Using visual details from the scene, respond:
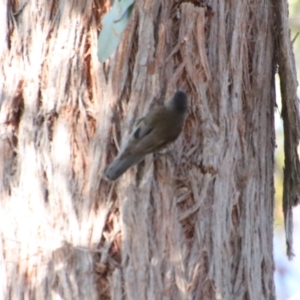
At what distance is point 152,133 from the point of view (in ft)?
9.14

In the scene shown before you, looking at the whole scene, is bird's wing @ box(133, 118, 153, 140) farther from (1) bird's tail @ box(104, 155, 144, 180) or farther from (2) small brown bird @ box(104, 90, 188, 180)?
(1) bird's tail @ box(104, 155, 144, 180)

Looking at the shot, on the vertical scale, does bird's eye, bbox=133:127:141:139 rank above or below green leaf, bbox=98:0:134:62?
below

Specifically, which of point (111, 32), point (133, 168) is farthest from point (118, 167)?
point (111, 32)

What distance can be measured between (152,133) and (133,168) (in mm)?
260

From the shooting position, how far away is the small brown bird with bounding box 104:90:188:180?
8.12 feet

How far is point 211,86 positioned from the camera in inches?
108

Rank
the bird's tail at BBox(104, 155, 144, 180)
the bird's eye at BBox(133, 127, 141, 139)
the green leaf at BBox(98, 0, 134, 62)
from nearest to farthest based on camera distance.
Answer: the green leaf at BBox(98, 0, 134, 62) → the bird's tail at BBox(104, 155, 144, 180) → the bird's eye at BBox(133, 127, 141, 139)

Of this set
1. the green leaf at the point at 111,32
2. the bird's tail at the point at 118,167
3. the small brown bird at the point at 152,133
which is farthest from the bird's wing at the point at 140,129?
the green leaf at the point at 111,32

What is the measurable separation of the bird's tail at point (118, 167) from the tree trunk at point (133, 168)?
0.16 ft

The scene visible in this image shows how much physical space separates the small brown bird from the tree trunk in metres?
0.04

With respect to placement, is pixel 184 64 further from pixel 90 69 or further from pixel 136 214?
pixel 136 214

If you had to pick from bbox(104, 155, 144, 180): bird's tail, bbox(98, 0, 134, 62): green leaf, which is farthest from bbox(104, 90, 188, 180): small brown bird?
bbox(98, 0, 134, 62): green leaf

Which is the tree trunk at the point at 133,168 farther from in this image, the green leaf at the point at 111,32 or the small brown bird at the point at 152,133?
the green leaf at the point at 111,32

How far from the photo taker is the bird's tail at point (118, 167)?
244 centimetres
